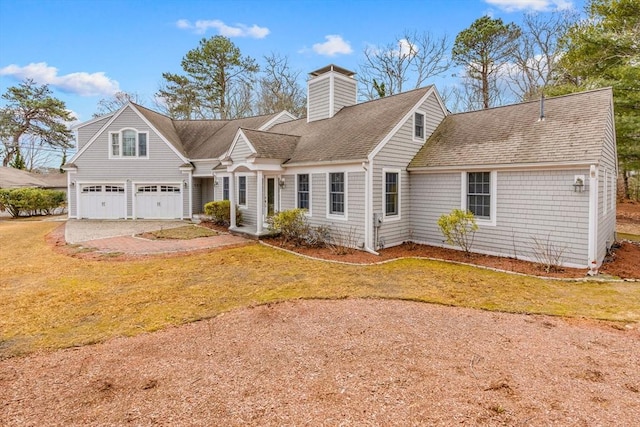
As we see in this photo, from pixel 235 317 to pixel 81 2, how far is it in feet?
51.7

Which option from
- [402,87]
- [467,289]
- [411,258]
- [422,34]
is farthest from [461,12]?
[467,289]

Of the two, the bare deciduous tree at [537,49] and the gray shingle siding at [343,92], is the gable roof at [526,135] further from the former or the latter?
the bare deciduous tree at [537,49]

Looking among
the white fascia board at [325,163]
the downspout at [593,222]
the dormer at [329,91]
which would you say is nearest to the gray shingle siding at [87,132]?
the dormer at [329,91]

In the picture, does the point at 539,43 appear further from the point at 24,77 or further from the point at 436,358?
the point at 24,77

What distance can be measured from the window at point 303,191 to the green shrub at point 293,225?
1.70 ft

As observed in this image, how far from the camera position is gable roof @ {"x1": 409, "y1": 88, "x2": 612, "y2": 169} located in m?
8.85

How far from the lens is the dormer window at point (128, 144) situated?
18781 millimetres

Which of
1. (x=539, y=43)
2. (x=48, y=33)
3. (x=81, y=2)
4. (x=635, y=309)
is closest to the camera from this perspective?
(x=635, y=309)

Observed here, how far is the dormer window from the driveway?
371 cm

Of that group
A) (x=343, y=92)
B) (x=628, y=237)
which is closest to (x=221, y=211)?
(x=343, y=92)

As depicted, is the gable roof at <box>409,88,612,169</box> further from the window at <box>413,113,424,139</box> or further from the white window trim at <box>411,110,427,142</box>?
the window at <box>413,113,424,139</box>

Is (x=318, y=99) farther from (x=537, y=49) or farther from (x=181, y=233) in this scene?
(x=537, y=49)

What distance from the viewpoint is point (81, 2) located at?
14.2 metres

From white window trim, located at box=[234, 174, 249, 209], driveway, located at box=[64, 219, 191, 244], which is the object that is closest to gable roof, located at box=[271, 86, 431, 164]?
white window trim, located at box=[234, 174, 249, 209]
